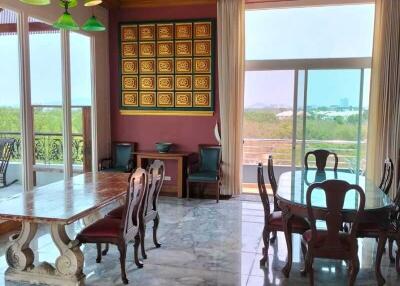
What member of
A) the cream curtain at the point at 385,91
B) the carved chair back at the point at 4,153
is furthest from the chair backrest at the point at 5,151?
the cream curtain at the point at 385,91

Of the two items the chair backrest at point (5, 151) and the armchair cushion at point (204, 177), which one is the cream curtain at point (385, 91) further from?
the chair backrest at point (5, 151)

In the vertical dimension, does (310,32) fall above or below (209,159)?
above

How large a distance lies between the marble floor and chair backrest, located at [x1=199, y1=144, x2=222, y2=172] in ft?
4.62

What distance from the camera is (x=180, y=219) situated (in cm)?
506

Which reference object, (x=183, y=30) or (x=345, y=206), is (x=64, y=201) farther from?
(x=183, y=30)

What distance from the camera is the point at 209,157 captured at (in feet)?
20.9

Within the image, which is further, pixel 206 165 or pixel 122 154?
pixel 122 154

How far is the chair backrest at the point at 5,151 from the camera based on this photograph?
4602mm

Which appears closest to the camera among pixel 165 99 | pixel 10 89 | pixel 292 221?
pixel 292 221

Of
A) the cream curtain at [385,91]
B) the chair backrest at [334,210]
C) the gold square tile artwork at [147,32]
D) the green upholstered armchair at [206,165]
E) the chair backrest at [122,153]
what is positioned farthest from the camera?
the chair backrest at [122,153]

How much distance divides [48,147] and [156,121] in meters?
1.96

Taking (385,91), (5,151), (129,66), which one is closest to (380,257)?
(385,91)

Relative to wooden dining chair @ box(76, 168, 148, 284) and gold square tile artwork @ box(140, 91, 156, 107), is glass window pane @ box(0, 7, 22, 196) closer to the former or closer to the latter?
wooden dining chair @ box(76, 168, 148, 284)

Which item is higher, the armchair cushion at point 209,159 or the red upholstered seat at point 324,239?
the armchair cushion at point 209,159
